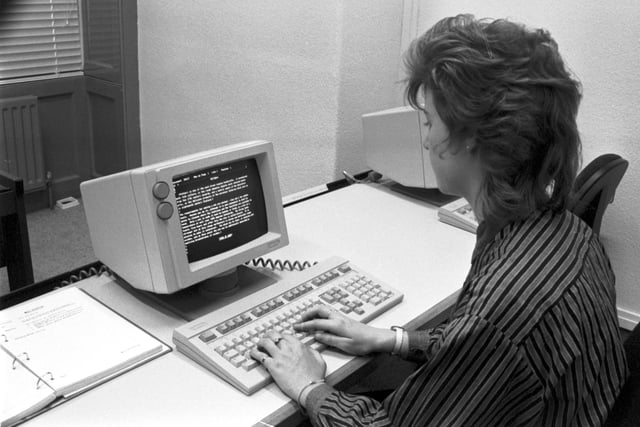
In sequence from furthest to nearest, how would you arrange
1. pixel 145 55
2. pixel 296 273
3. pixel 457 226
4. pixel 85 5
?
pixel 85 5 < pixel 145 55 < pixel 457 226 < pixel 296 273

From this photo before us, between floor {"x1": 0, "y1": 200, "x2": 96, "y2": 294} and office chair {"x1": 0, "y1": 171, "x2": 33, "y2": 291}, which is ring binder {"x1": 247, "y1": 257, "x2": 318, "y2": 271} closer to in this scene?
office chair {"x1": 0, "y1": 171, "x2": 33, "y2": 291}

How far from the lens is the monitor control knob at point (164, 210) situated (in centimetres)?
117

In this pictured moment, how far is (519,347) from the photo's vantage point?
89 cm

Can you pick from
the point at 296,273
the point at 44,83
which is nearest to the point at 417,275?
the point at 296,273

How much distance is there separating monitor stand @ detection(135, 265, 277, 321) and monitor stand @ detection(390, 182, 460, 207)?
2.70 feet

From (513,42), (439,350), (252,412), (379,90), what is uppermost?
(513,42)

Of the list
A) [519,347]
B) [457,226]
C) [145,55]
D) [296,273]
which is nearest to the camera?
[519,347]

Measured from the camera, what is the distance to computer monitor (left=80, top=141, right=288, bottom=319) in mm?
1185

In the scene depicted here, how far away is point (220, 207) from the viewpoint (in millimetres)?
1305

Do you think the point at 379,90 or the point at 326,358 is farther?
the point at 379,90

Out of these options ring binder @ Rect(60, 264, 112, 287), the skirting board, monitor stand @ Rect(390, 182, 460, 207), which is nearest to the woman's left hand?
ring binder @ Rect(60, 264, 112, 287)

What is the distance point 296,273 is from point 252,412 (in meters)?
0.47

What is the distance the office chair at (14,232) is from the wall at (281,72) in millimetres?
1020

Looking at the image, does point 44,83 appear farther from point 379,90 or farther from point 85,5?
point 379,90
